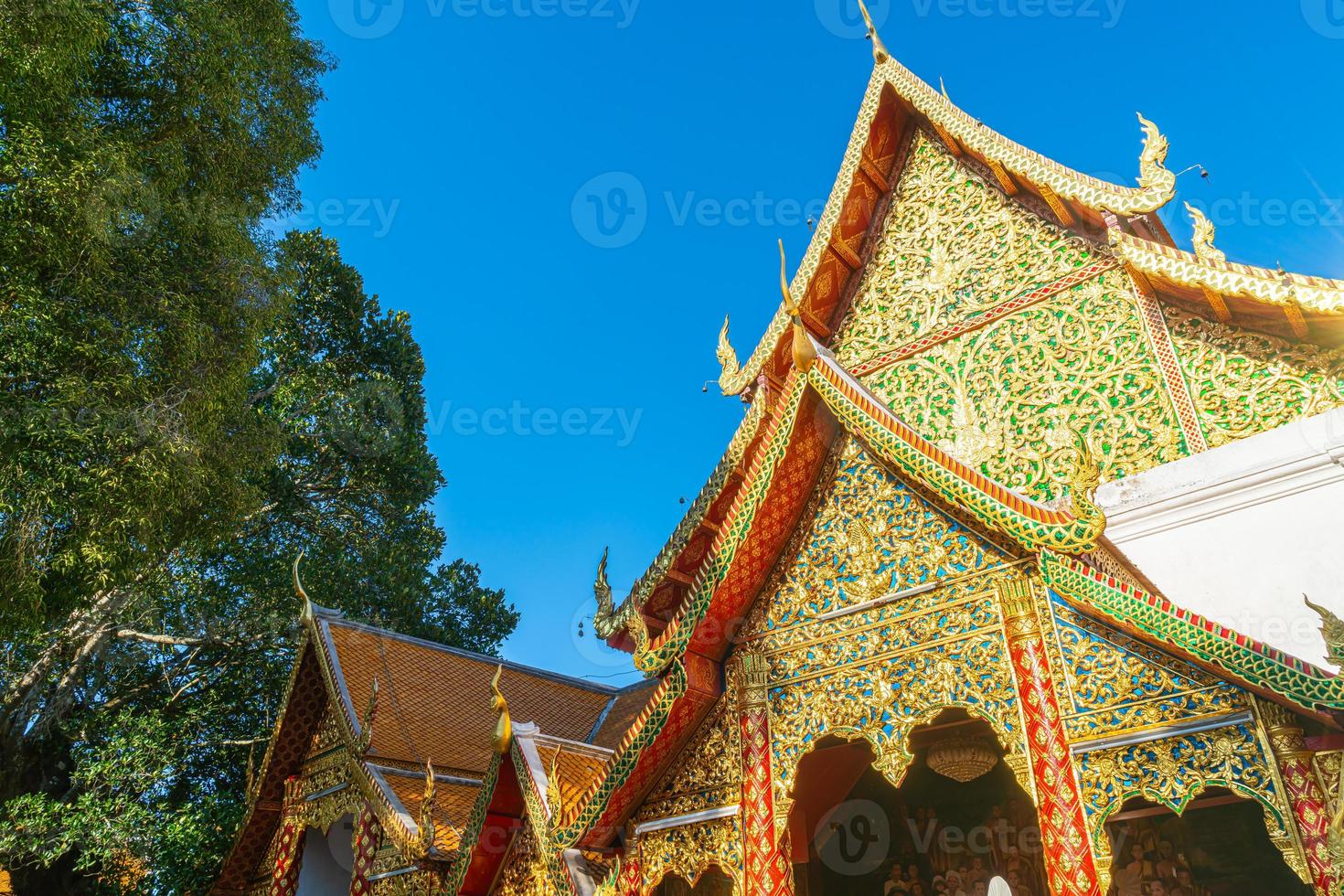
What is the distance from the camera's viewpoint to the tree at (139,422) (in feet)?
23.5

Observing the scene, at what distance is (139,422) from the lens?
767 cm

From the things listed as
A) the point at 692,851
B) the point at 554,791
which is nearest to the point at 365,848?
the point at 554,791

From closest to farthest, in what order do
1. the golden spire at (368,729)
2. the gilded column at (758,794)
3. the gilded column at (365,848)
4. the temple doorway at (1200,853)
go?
the gilded column at (758,794) → the temple doorway at (1200,853) → the gilded column at (365,848) → the golden spire at (368,729)

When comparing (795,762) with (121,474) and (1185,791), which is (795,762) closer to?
(1185,791)

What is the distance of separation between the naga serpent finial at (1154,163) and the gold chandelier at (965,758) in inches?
158

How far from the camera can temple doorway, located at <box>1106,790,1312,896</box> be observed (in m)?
5.01

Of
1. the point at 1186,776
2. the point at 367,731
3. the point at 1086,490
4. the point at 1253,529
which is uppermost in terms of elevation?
the point at 1253,529

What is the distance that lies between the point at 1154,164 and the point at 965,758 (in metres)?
4.31

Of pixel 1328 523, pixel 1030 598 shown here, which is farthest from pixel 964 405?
pixel 1030 598

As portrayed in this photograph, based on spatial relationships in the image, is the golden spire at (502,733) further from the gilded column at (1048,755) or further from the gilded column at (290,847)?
the gilded column at (290,847)

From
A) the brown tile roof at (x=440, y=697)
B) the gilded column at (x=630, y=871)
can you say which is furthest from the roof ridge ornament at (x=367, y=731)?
the gilded column at (x=630, y=871)

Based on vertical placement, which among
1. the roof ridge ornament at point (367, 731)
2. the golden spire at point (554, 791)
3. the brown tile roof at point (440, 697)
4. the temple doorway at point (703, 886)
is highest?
the brown tile roof at point (440, 697)

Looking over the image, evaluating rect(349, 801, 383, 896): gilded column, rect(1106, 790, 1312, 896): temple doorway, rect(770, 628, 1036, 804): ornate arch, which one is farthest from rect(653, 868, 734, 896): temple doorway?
rect(349, 801, 383, 896): gilded column

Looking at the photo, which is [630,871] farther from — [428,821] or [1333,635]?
[1333,635]
